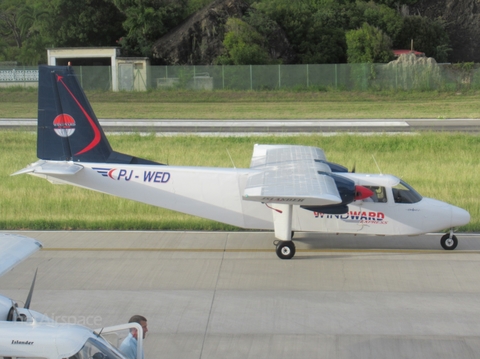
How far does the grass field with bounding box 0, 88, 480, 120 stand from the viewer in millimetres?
42594

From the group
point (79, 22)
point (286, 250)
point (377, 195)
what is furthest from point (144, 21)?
point (286, 250)

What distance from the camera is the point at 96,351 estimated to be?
5.29 meters

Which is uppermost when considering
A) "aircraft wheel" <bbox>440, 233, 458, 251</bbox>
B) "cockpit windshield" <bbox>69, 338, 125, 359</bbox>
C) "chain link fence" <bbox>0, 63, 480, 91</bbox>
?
"chain link fence" <bbox>0, 63, 480, 91</bbox>

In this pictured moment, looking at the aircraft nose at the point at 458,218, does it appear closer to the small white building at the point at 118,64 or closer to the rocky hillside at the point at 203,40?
the small white building at the point at 118,64

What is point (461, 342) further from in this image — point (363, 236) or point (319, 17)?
point (319, 17)

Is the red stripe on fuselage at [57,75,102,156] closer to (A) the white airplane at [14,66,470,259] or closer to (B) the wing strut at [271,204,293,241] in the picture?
(A) the white airplane at [14,66,470,259]

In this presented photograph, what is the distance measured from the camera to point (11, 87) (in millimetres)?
55844

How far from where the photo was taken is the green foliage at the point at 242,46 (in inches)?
2231

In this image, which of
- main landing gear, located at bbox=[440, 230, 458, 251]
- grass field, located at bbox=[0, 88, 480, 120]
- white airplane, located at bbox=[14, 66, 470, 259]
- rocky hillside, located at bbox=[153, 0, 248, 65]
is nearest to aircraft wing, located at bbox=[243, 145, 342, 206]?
white airplane, located at bbox=[14, 66, 470, 259]

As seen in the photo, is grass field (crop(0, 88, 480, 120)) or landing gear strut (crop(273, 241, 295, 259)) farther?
grass field (crop(0, 88, 480, 120))

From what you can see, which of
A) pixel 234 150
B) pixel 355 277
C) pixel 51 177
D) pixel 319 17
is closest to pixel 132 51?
pixel 319 17

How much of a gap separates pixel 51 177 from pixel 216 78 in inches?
1633

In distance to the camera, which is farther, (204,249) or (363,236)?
(363,236)

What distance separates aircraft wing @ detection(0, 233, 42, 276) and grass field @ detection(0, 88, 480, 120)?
3415 centimetres
